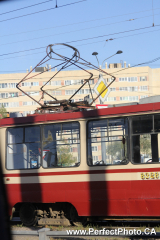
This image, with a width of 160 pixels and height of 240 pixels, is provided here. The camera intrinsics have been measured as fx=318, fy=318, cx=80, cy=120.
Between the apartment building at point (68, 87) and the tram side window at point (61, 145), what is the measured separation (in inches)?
2524

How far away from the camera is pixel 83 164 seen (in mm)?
8375

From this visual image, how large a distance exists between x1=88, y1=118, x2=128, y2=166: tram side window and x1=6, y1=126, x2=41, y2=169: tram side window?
155 cm

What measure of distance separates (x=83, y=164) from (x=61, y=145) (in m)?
0.79

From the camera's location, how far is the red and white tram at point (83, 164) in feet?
26.0

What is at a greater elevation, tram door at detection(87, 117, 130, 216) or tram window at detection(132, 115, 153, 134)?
tram window at detection(132, 115, 153, 134)

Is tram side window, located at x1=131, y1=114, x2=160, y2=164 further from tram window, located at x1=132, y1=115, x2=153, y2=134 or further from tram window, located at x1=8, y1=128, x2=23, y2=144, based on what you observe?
tram window, located at x1=8, y1=128, x2=23, y2=144

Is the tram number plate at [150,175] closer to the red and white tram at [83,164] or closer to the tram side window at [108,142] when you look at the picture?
the red and white tram at [83,164]

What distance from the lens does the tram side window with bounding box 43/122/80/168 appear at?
8492 mm

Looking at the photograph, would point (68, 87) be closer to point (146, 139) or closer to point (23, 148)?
point (23, 148)

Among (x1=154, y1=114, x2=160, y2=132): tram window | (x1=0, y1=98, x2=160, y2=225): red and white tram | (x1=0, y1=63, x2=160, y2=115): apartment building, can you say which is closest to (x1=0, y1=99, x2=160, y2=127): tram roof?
(x1=0, y1=98, x2=160, y2=225): red and white tram

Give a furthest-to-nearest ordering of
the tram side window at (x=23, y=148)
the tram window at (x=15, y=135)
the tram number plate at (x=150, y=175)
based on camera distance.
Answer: the tram window at (x=15, y=135)
the tram side window at (x=23, y=148)
the tram number plate at (x=150, y=175)

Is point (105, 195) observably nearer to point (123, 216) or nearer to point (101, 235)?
point (123, 216)

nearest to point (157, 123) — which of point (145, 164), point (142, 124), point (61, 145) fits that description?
point (142, 124)

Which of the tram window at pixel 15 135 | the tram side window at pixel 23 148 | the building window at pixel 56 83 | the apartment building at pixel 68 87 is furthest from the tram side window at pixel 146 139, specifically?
the building window at pixel 56 83
